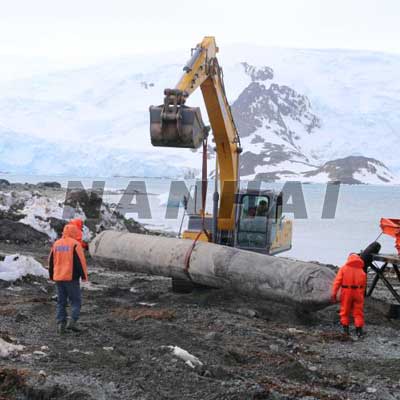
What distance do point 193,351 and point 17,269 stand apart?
21.0ft

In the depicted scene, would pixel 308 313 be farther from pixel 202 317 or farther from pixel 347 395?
pixel 347 395

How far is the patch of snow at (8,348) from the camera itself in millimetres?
7434

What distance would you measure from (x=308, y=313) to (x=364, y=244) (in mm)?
26774

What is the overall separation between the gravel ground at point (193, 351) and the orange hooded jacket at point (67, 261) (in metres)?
0.74

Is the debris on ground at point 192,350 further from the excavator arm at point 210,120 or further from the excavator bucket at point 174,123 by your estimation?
the excavator bucket at point 174,123

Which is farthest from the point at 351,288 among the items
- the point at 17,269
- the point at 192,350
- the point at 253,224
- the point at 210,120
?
the point at 17,269

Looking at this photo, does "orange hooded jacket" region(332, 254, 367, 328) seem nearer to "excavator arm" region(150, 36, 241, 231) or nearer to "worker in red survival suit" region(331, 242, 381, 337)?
"worker in red survival suit" region(331, 242, 381, 337)

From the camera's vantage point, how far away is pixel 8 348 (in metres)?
7.57

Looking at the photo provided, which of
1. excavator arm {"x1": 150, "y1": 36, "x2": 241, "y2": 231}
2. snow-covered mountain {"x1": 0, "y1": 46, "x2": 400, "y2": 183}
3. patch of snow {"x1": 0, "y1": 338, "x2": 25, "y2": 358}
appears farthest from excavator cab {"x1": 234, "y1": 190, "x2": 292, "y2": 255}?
snow-covered mountain {"x1": 0, "y1": 46, "x2": 400, "y2": 183}

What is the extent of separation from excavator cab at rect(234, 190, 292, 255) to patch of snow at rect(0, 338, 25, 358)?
6.64m

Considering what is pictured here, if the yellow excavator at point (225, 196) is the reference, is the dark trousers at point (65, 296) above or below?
below

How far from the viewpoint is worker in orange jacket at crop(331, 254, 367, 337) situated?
9.73 metres

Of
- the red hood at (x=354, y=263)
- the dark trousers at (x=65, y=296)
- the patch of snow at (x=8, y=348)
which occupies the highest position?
the red hood at (x=354, y=263)

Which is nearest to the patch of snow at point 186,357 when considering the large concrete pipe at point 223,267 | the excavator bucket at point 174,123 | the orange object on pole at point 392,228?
the large concrete pipe at point 223,267
